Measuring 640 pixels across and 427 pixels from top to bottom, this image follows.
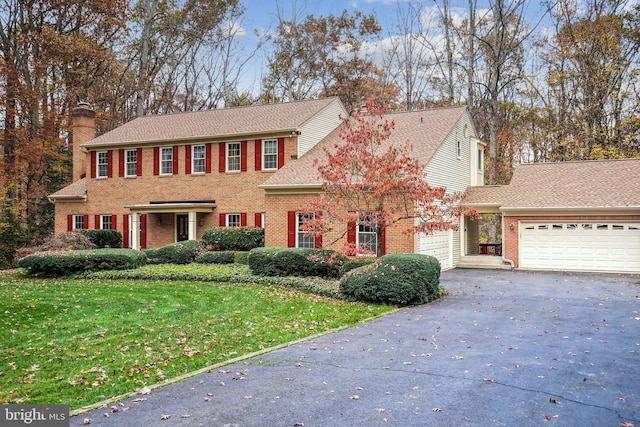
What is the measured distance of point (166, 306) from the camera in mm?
12344

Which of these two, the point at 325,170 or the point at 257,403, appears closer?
the point at 257,403

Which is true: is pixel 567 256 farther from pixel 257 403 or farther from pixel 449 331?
pixel 257 403

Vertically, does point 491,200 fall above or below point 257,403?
above

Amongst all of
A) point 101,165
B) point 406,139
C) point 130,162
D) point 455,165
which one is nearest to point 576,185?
point 455,165

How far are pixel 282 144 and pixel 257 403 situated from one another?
1846 cm

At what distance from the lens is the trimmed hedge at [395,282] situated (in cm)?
1272

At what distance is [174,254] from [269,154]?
6112 millimetres

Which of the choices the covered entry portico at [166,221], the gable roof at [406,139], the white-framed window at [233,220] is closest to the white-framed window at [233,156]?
the covered entry portico at [166,221]

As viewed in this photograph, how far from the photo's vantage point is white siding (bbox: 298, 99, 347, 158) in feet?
77.0

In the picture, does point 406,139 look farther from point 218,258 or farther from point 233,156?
point 218,258

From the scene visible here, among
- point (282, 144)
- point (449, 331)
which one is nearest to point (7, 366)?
point (449, 331)

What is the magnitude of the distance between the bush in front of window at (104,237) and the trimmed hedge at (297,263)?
1176cm

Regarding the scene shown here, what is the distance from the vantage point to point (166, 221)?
26078 mm

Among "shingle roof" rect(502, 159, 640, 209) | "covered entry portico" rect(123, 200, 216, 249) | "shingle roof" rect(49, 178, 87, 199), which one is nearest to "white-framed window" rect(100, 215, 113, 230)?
"covered entry portico" rect(123, 200, 216, 249)
